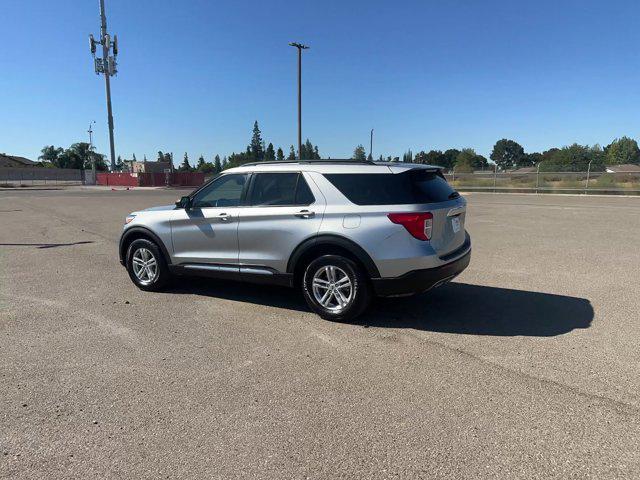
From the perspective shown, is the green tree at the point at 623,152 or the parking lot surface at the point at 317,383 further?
the green tree at the point at 623,152

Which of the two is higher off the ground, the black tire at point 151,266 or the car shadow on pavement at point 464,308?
the black tire at point 151,266

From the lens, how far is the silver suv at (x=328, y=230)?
4605mm

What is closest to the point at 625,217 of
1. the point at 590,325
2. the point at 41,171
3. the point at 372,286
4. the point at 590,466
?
the point at 590,325

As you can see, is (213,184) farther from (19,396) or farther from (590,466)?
(590,466)

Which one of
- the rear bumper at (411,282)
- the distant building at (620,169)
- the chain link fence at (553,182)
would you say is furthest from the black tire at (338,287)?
the distant building at (620,169)

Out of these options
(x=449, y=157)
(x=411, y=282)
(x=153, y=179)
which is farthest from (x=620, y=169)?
(x=449, y=157)

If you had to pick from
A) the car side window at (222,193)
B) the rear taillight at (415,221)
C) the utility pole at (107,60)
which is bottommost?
the rear taillight at (415,221)

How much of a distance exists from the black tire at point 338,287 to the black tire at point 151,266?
2.20m

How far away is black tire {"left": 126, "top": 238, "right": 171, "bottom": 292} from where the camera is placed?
20.4 feet

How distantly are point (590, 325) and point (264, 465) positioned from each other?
381 cm

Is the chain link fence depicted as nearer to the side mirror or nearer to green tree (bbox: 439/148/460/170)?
the side mirror

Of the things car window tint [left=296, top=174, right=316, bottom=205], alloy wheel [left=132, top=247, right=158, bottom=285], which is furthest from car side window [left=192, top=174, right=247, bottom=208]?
alloy wheel [left=132, top=247, right=158, bottom=285]

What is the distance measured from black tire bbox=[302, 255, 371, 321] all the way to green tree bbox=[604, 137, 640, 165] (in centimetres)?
12349

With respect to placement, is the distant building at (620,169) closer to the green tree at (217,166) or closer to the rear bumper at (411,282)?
the rear bumper at (411,282)
